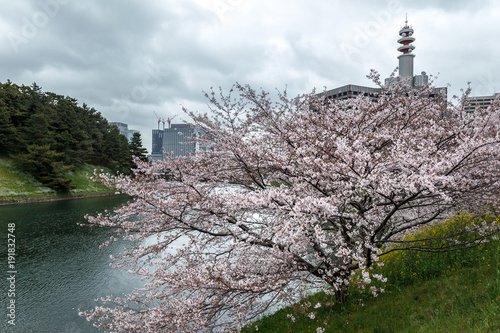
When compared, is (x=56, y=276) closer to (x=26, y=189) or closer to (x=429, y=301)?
(x=429, y=301)

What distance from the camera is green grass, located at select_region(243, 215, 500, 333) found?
4434mm

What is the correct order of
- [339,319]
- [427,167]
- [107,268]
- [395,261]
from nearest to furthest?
[427,167]
[339,319]
[395,261]
[107,268]

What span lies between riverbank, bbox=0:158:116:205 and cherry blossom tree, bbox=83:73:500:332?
27606 mm

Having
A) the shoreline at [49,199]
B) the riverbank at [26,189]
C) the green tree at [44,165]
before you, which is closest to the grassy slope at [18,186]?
the riverbank at [26,189]

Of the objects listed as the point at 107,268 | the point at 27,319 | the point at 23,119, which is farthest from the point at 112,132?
the point at 27,319

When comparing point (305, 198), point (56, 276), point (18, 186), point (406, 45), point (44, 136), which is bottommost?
point (56, 276)


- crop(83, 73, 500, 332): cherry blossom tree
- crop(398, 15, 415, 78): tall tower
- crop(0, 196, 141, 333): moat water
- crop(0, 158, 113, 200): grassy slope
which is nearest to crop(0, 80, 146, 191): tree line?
crop(0, 158, 113, 200): grassy slope

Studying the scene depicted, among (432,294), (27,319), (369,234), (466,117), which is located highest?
(466,117)

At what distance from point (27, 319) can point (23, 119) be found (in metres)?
43.9

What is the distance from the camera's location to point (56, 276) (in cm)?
1391

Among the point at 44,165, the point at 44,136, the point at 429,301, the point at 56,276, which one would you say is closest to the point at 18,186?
the point at 44,165

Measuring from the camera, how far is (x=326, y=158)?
16.4 feet

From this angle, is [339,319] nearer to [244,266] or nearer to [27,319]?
[244,266]

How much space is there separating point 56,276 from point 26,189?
94.1 feet
